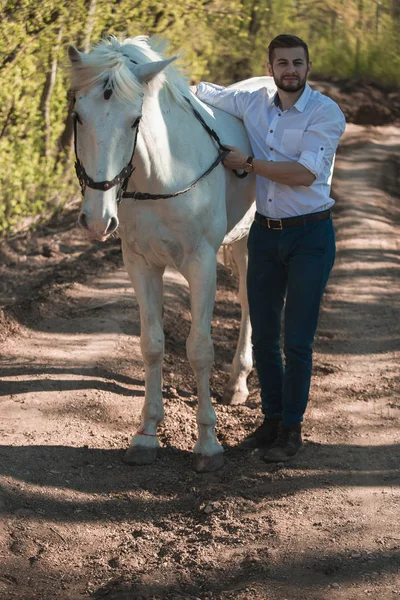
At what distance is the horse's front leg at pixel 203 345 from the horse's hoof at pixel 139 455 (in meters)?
0.24

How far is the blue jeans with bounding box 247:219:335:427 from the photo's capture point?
416 centimetres

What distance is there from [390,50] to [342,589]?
1777cm

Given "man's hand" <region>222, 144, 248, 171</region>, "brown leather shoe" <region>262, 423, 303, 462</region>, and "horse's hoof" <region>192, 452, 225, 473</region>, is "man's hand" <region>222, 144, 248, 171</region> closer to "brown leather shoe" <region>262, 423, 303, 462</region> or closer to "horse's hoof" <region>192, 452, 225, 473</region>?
"brown leather shoe" <region>262, 423, 303, 462</region>

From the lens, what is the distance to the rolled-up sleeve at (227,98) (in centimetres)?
469

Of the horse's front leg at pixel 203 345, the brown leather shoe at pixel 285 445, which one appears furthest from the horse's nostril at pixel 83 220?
the brown leather shoe at pixel 285 445

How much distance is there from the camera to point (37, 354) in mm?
5805

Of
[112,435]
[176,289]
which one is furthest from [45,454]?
[176,289]

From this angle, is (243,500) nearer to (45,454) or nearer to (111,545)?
(111,545)

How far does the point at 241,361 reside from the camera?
215 inches

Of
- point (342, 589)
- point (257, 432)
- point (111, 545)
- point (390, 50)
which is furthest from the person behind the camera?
point (390, 50)

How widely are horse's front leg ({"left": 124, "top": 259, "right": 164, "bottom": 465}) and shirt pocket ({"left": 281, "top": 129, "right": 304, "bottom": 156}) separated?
95 centimetres

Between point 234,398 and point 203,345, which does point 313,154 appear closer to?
point 203,345

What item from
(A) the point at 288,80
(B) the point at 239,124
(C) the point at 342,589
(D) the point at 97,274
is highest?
(A) the point at 288,80

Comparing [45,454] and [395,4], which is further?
[395,4]
